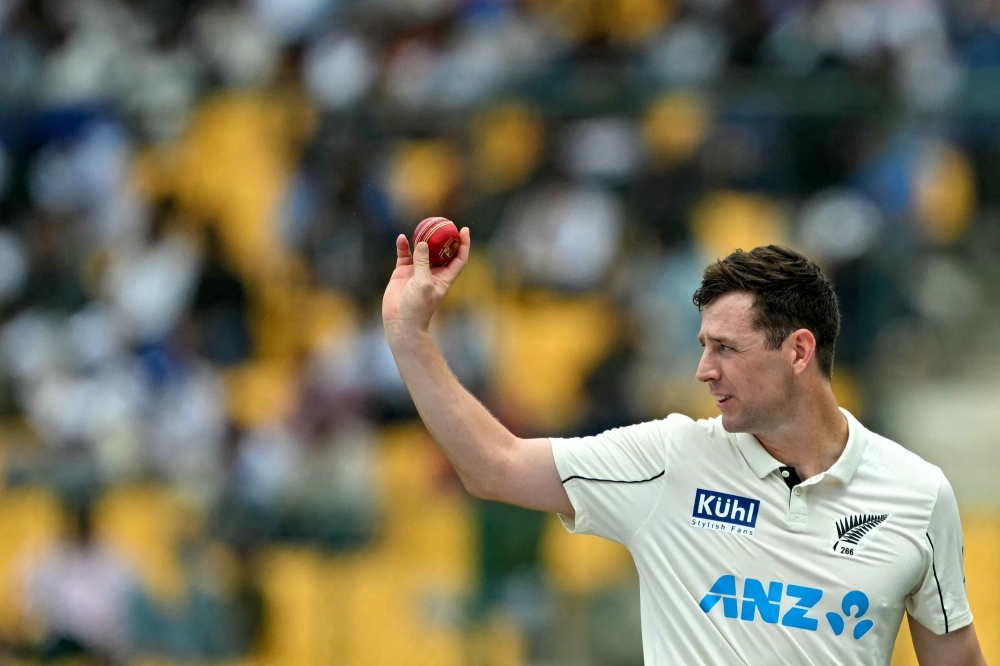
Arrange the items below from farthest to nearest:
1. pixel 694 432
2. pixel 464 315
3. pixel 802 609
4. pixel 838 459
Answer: pixel 464 315
pixel 694 432
pixel 838 459
pixel 802 609

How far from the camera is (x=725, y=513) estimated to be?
119 inches

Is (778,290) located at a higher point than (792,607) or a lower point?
higher

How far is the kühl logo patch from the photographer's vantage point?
3.00 meters

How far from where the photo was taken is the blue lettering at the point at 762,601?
2.91 m

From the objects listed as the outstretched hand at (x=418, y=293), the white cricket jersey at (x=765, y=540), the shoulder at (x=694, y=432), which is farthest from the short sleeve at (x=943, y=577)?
the outstretched hand at (x=418, y=293)

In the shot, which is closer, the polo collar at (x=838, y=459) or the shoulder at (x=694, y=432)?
the polo collar at (x=838, y=459)

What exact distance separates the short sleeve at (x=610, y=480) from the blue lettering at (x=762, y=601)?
0.29 meters

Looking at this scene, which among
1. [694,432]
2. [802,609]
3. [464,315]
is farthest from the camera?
[464,315]

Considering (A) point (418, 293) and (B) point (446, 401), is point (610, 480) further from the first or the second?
(A) point (418, 293)

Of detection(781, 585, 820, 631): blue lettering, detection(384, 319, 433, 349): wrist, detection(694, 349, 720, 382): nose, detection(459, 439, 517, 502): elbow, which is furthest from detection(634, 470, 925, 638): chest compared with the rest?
detection(384, 319, 433, 349): wrist

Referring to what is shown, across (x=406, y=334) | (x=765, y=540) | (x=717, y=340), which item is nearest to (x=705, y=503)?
(x=765, y=540)

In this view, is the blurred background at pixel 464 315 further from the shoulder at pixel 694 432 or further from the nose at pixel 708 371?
the nose at pixel 708 371

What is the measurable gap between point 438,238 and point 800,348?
850mm

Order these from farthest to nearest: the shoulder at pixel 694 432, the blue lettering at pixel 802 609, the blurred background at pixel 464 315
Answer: the blurred background at pixel 464 315
the shoulder at pixel 694 432
the blue lettering at pixel 802 609
